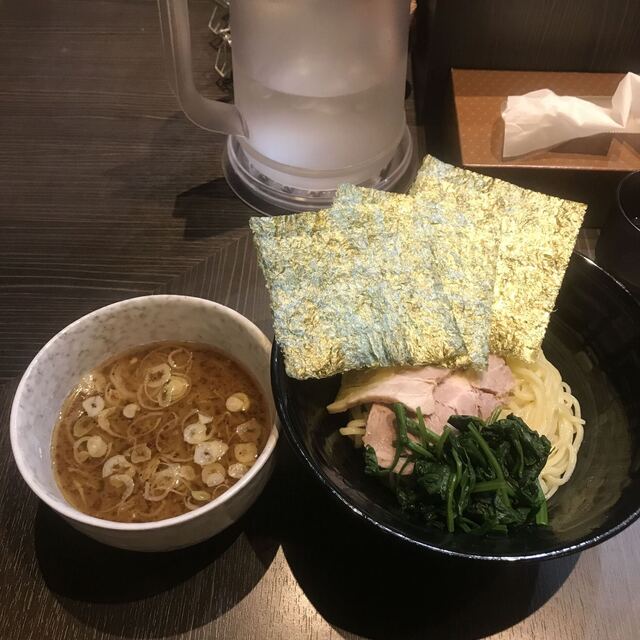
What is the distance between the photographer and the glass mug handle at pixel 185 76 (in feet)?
4.02

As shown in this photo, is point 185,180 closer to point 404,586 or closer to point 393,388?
point 393,388

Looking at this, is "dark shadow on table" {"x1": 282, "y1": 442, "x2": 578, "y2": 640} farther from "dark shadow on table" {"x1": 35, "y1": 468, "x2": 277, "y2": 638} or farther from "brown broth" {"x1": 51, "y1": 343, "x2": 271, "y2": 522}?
"brown broth" {"x1": 51, "y1": 343, "x2": 271, "y2": 522}

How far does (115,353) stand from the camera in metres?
1.07

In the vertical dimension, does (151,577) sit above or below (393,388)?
below

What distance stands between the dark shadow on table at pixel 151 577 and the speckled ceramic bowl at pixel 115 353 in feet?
0.39

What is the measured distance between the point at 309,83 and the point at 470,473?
2.84ft

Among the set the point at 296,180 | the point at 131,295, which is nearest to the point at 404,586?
the point at 131,295

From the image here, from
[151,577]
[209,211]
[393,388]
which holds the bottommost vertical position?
[151,577]

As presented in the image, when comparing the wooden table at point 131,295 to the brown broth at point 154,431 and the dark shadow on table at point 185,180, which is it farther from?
the brown broth at point 154,431

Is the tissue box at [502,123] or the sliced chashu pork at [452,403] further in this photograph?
the tissue box at [502,123]

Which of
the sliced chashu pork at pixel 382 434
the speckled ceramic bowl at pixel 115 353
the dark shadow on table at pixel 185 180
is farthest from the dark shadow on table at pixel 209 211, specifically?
the sliced chashu pork at pixel 382 434

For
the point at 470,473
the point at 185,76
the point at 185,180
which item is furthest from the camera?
the point at 185,180

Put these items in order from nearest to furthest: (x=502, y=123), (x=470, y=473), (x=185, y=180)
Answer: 1. (x=470, y=473)
2. (x=502, y=123)
3. (x=185, y=180)

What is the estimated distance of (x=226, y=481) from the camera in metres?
0.95
